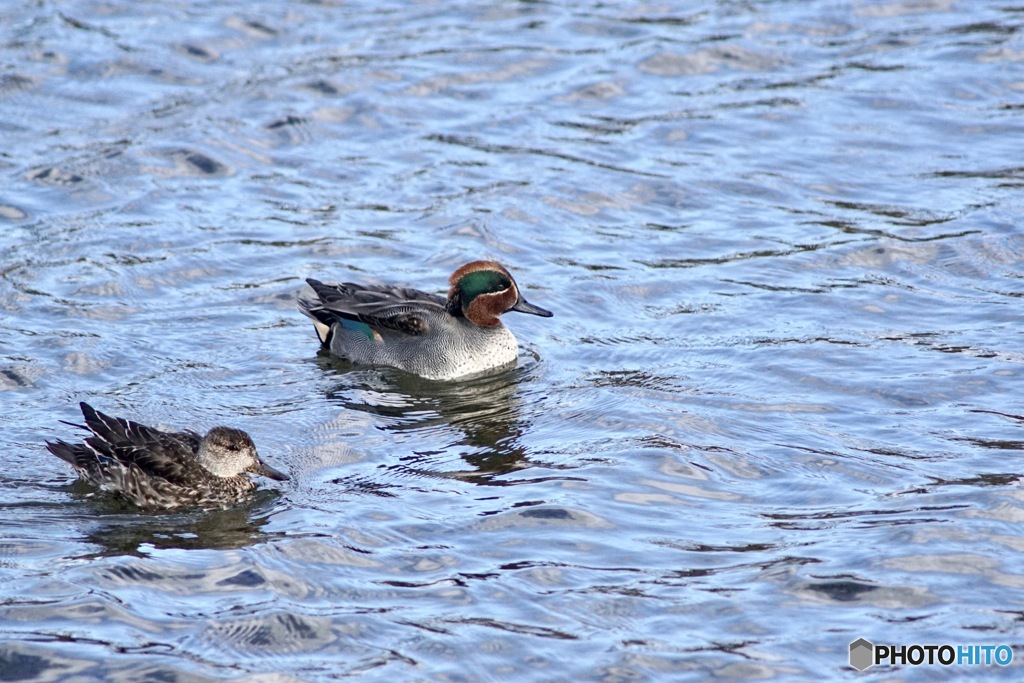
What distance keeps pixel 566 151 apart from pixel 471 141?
1.25 m

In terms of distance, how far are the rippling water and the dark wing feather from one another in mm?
452

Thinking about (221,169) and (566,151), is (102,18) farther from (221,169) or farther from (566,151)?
(566,151)

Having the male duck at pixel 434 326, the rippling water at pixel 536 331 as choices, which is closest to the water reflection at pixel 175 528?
the rippling water at pixel 536 331

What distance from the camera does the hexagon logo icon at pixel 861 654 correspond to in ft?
24.5

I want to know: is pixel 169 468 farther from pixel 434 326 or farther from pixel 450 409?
pixel 434 326

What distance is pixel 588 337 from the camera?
1301cm

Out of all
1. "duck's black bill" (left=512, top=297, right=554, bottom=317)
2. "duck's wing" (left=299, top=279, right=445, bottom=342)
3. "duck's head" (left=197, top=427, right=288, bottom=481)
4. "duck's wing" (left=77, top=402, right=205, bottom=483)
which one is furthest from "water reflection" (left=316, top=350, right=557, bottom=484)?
"duck's wing" (left=77, top=402, right=205, bottom=483)

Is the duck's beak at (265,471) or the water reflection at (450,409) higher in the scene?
the duck's beak at (265,471)

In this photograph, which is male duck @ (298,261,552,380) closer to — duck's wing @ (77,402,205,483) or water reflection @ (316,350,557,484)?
water reflection @ (316,350,557,484)

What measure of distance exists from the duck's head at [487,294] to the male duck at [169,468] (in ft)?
12.0

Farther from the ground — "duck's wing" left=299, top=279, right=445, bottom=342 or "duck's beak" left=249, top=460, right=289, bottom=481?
"duck's wing" left=299, top=279, right=445, bottom=342

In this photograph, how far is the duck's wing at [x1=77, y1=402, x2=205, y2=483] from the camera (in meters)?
9.41

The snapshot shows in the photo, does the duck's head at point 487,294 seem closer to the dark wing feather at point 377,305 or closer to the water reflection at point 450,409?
the dark wing feather at point 377,305

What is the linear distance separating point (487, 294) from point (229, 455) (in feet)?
13.1
